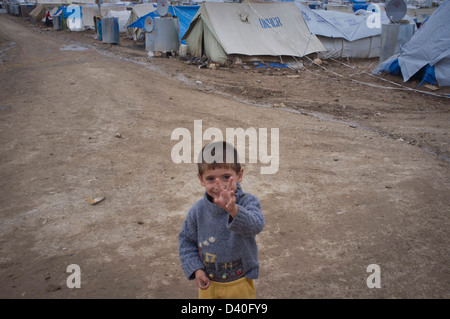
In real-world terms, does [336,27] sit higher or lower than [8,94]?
higher

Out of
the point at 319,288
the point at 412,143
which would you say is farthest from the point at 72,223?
the point at 412,143

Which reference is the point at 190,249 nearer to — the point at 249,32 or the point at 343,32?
the point at 249,32

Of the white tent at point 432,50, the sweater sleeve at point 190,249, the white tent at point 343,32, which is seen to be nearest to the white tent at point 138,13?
the white tent at point 343,32

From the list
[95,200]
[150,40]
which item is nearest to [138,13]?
[150,40]

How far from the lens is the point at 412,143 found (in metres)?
6.51

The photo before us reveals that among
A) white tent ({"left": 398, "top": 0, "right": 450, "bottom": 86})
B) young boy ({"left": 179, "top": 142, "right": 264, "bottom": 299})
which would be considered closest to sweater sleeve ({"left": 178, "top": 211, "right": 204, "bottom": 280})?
young boy ({"left": 179, "top": 142, "right": 264, "bottom": 299})

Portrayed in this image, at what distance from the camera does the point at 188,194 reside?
4.45m

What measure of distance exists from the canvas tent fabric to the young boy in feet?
43.6

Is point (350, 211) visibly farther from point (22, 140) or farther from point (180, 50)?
point (180, 50)

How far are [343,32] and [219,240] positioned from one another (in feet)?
58.6

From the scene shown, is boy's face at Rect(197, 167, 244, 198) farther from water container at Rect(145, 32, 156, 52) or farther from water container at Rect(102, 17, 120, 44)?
water container at Rect(102, 17, 120, 44)

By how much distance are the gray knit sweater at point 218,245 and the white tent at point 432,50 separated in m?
→ 11.7

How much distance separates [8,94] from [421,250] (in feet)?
29.7

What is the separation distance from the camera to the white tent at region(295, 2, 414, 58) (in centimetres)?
1728
